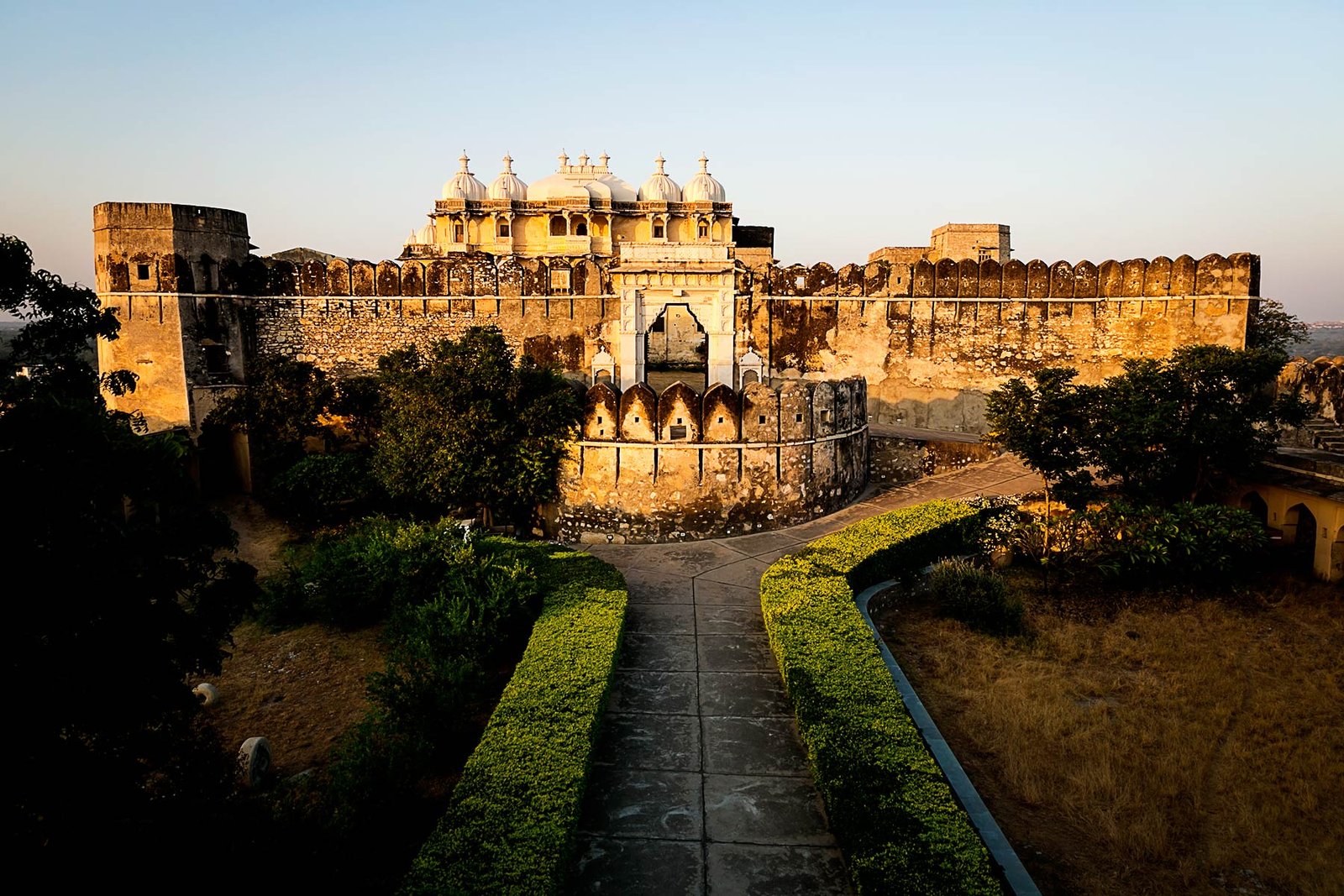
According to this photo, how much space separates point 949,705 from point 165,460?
6735 millimetres

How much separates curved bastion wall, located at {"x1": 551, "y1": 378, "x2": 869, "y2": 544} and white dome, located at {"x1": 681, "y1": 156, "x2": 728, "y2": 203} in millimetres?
20720

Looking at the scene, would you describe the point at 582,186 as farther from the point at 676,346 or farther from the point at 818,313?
the point at 818,313

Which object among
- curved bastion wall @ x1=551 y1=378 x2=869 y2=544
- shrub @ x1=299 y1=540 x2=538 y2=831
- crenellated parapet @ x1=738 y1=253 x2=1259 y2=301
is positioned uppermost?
crenellated parapet @ x1=738 y1=253 x2=1259 y2=301

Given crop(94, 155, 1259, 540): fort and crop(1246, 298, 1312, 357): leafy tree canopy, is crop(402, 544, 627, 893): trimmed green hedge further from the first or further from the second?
crop(1246, 298, 1312, 357): leafy tree canopy

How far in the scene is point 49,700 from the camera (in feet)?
11.5

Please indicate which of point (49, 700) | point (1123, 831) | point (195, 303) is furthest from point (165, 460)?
point (195, 303)

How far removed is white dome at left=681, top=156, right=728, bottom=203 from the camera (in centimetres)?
3164

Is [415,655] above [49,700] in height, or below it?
below

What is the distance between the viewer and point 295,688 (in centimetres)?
839

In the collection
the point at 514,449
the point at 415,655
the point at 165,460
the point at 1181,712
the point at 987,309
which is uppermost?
the point at 987,309

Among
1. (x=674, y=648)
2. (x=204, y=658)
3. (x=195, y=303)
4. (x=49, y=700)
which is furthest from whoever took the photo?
(x=195, y=303)

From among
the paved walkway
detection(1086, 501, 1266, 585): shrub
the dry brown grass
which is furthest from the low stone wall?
the paved walkway

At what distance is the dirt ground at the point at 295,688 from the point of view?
725 cm

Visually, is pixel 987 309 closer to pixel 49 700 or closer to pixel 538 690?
pixel 538 690
